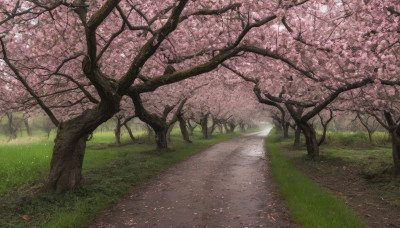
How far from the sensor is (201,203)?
29.0 ft

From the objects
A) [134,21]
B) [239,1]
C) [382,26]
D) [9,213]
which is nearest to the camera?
[9,213]

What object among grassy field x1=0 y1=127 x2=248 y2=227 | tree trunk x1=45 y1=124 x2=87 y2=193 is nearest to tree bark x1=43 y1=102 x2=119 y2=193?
tree trunk x1=45 y1=124 x2=87 y2=193

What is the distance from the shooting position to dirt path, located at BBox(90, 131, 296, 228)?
723cm

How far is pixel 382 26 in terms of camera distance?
8.02 metres

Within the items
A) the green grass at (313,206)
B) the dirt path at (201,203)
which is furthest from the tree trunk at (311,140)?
the green grass at (313,206)

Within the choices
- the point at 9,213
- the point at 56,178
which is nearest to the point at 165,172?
the point at 56,178

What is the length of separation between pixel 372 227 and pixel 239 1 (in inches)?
311

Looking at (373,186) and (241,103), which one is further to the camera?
(241,103)

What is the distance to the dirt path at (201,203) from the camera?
285 inches

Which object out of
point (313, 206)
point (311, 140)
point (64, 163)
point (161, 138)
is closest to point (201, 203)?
point (313, 206)

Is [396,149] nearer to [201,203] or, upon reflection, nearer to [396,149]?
[396,149]

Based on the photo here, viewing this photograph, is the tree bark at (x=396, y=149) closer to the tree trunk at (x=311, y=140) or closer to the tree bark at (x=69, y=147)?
the tree trunk at (x=311, y=140)

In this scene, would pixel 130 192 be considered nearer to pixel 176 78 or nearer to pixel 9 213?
pixel 9 213

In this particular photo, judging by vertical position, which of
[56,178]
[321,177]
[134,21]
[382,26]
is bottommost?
[321,177]
